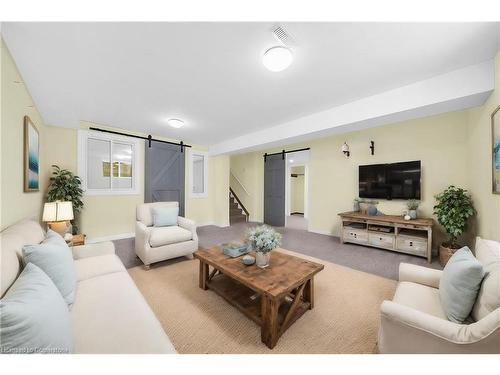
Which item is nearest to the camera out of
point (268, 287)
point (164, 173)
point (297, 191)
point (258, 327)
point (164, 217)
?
point (268, 287)

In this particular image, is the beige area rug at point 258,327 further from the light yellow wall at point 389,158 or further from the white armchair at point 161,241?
the light yellow wall at point 389,158

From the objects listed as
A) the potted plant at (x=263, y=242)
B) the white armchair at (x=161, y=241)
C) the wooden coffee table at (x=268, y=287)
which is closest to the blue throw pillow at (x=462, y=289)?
the wooden coffee table at (x=268, y=287)

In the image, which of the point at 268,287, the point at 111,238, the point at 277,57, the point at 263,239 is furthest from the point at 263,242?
the point at 111,238

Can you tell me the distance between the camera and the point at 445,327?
96 cm

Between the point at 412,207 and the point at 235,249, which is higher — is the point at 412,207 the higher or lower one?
the higher one

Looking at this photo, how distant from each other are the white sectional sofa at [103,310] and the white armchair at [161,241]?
0.94 m

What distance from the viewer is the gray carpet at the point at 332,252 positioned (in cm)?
280

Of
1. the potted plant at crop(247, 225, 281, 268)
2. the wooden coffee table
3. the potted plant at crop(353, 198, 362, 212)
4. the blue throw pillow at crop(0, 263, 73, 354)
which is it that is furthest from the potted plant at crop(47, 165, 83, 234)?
the potted plant at crop(353, 198, 362, 212)

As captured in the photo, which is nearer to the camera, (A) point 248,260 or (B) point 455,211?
(A) point 248,260

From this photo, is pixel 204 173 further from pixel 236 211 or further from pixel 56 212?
pixel 56 212

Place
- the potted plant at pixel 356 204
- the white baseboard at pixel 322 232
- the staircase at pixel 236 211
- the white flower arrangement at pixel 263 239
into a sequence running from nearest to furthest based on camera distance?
1. the white flower arrangement at pixel 263 239
2. the potted plant at pixel 356 204
3. the white baseboard at pixel 322 232
4. the staircase at pixel 236 211

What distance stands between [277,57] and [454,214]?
310 centimetres
